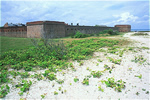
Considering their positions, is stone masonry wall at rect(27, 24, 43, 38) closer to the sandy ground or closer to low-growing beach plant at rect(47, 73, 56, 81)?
the sandy ground

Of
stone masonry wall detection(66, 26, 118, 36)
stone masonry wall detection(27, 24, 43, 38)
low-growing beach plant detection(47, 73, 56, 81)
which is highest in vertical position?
stone masonry wall detection(66, 26, 118, 36)

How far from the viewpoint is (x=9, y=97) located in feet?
10.2

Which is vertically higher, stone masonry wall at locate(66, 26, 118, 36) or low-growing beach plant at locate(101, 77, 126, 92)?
stone masonry wall at locate(66, 26, 118, 36)

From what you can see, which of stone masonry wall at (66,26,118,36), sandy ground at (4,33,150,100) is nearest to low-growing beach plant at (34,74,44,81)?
sandy ground at (4,33,150,100)

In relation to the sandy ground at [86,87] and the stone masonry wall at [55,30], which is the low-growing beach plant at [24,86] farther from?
the stone masonry wall at [55,30]

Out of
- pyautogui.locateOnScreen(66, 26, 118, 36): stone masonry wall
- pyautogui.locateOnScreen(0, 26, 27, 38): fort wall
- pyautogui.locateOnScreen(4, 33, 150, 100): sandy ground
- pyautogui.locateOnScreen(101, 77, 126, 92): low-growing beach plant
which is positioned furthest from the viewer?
pyautogui.locateOnScreen(66, 26, 118, 36): stone masonry wall

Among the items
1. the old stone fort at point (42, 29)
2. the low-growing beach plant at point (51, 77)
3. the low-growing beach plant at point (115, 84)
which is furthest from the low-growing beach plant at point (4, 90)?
the old stone fort at point (42, 29)

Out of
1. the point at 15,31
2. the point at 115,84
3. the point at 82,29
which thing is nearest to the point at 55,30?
the point at 82,29

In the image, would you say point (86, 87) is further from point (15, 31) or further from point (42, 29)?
point (15, 31)

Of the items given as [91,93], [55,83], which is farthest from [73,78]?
[91,93]

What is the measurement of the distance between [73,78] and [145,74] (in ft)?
8.52

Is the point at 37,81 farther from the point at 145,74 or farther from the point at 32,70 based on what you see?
the point at 145,74

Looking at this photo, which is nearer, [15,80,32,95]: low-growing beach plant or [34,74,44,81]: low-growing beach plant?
[15,80,32,95]: low-growing beach plant

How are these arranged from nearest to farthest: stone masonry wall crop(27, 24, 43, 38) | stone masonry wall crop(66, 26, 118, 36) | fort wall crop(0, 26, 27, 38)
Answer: stone masonry wall crop(27, 24, 43, 38), fort wall crop(0, 26, 27, 38), stone masonry wall crop(66, 26, 118, 36)
